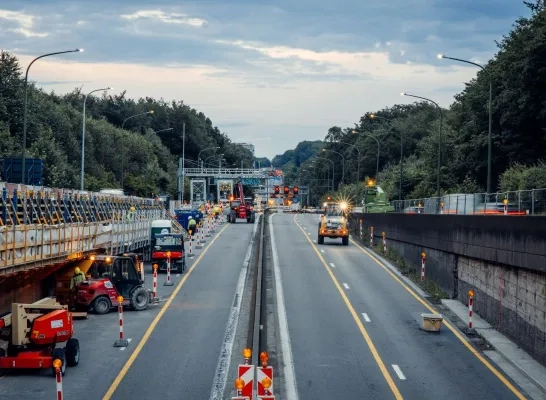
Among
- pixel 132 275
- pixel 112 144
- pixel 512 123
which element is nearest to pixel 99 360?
pixel 132 275

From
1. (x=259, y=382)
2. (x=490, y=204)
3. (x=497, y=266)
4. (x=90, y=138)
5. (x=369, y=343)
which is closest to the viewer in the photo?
(x=259, y=382)

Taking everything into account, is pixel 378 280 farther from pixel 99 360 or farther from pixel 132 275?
pixel 99 360

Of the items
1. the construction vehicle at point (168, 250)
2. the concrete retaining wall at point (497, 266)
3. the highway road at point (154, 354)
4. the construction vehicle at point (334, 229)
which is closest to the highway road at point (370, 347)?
the concrete retaining wall at point (497, 266)

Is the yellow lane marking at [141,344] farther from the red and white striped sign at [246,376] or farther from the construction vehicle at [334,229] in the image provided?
the construction vehicle at [334,229]

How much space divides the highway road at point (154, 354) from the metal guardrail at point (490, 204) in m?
10.4

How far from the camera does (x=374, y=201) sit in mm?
86812

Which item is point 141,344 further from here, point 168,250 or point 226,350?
point 168,250

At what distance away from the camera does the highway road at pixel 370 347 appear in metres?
22.7

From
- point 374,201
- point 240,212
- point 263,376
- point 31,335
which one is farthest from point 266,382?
point 240,212

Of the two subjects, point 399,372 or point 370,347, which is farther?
point 370,347

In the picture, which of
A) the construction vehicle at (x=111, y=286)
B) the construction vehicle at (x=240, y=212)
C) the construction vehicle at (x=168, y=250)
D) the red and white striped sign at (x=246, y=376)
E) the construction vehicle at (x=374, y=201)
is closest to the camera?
the red and white striped sign at (x=246, y=376)

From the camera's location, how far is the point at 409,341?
29.4 m

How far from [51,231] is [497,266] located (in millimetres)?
14885

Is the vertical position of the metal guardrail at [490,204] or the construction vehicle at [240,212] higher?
the metal guardrail at [490,204]
